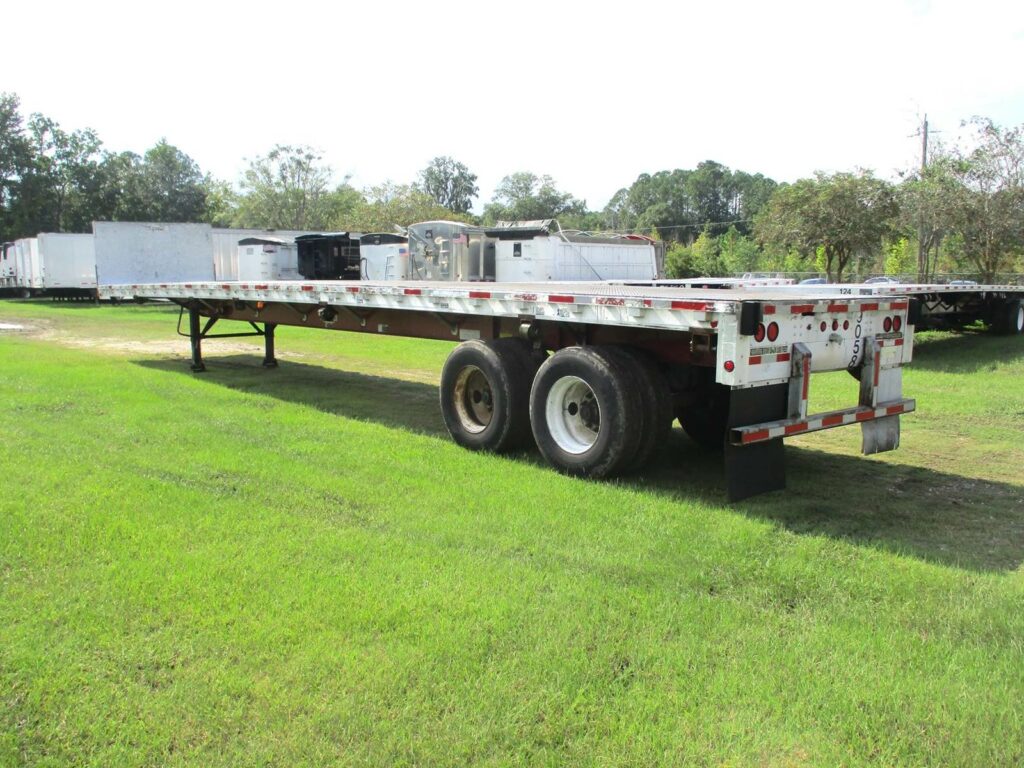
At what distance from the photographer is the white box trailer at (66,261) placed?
3092 cm

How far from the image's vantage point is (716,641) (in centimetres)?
375

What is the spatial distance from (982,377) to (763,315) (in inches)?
334

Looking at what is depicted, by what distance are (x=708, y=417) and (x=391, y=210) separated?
48.4 meters

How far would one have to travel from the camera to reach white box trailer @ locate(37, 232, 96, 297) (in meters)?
30.9

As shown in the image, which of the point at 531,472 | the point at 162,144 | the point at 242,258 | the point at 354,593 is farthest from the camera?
the point at 162,144

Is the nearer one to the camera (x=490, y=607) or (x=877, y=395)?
(x=490, y=607)

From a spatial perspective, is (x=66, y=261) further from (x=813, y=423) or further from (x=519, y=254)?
(x=813, y=423)

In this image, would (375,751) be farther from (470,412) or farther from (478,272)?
(478,272)

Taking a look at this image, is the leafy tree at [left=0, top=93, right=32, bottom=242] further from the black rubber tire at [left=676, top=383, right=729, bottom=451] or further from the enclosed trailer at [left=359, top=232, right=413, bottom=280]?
the black rubber tire at [left=676, top=383, right=729, bottom=451]

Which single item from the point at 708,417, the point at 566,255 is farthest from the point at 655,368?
the point at 566,255

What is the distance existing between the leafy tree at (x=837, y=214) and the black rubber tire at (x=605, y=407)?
2615cm

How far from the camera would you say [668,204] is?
102m

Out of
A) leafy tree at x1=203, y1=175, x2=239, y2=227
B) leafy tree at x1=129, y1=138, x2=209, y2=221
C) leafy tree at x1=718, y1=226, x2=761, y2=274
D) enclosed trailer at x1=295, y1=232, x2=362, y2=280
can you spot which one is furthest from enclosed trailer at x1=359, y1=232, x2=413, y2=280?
leafy tree at x1=129, y1=138, x2=209, y2=221

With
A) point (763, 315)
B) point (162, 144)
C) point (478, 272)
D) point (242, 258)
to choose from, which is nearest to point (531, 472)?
point (763, 315)
